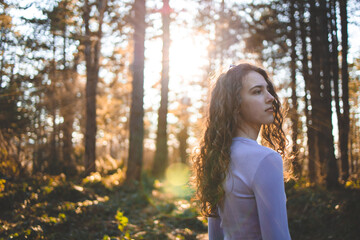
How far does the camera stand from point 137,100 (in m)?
12.3

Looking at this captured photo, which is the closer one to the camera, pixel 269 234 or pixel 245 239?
pixel 269 234

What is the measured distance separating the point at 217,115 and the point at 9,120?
9.84 m

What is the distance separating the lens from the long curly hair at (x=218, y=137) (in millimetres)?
1887

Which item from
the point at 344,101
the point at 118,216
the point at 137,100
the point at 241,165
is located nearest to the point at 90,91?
the point at 137,100

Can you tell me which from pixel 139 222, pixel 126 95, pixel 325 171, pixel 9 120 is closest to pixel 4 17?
pixel 9 120

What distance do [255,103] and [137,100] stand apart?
419 inches

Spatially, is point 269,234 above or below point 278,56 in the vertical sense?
below

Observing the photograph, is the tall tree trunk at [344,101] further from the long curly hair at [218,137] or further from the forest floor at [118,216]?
the long curly hair at [218,137]

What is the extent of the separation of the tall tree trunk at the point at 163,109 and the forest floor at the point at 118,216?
702 cm

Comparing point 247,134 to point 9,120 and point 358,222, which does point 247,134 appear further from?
point 9,120

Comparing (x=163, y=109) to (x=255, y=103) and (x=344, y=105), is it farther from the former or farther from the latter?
(x=255, y=103)

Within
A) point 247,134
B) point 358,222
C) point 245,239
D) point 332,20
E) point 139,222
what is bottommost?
point 139,222

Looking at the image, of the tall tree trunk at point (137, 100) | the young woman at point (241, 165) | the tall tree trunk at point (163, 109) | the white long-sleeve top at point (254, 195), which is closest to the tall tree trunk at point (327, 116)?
the tall tree trunk at point (137, 100)

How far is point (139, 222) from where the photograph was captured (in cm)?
714
